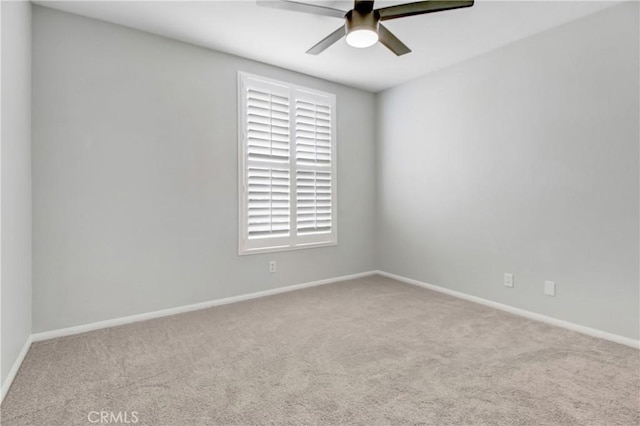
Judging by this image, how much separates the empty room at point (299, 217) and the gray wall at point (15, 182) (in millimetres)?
27

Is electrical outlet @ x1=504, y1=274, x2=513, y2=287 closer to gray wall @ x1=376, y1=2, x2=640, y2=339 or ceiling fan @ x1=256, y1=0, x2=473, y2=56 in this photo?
gray wall @ x1=376, y1=2, x2=640, y2=339

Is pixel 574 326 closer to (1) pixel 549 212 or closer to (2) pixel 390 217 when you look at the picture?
(1) pixel 549 212

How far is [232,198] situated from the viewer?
3.44 metres

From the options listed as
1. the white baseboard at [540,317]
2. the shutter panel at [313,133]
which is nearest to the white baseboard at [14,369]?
the shutter panel at [313,133]

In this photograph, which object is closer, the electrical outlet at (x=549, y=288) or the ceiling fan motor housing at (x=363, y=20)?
the ceiling fan motor housing at (x=363, y=20)

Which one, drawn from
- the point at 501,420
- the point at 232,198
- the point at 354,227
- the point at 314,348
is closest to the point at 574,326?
the point at 501,420

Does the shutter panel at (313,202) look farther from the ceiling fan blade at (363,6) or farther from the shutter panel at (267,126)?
the ceiling fan blade at (363,6)

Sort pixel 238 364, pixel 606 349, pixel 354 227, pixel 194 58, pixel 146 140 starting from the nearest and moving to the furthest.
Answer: pixel 238 364 < pixel 606 349 < pixel 146 140 < pixel 194 58 < pixel 354 227

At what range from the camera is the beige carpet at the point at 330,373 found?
65.6 inches

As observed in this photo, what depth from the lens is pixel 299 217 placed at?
392cm

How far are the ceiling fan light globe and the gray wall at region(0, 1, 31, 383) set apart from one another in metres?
2.03

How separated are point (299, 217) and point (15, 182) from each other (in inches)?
98.1

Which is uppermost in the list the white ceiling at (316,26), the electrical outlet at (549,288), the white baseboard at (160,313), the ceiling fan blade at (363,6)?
the white ceiling at (316,26)

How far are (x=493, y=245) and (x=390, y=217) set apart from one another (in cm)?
141
